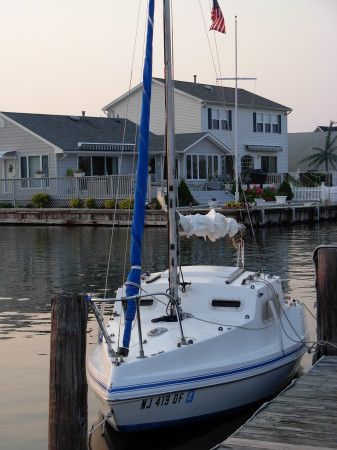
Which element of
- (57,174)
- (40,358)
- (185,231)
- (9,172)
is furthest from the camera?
(9,172)

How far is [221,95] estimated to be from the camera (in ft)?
200

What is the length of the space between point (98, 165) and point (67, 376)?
1893 inches

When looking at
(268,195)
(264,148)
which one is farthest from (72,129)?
(264,148)

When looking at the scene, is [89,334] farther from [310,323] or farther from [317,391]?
[317,391]

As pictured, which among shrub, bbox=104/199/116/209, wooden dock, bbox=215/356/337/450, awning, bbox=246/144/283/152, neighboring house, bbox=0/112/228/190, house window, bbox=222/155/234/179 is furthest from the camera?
awning, bbox=246/144/283/152

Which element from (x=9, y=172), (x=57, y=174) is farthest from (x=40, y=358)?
(x=9, y=172)

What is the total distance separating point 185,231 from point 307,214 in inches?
1449

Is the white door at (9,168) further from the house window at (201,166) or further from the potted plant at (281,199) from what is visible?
the potted plant at (281,199)

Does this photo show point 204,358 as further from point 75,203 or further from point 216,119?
point 216,119

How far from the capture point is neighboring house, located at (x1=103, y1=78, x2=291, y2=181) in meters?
58.0

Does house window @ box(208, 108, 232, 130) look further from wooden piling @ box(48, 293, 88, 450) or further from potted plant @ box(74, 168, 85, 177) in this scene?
wooden piling @ box(48, 293, 88, 450)

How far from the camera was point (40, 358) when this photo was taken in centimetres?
1478

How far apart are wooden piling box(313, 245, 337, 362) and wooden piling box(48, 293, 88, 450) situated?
4.96 meters

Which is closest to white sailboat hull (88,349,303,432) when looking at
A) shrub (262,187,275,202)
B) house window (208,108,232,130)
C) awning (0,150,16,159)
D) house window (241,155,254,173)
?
shrub (262,187,275,202)
